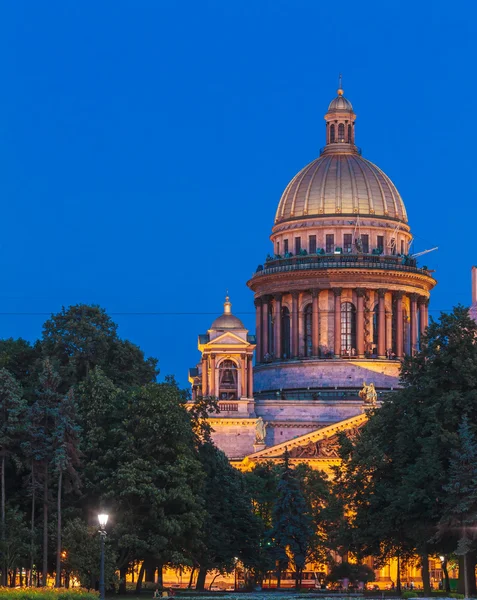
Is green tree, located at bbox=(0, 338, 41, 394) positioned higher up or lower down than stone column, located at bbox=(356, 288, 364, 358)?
lower down

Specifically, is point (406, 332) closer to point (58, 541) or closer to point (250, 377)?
point (250, 377)

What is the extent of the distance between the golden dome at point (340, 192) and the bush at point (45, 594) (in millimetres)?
98000

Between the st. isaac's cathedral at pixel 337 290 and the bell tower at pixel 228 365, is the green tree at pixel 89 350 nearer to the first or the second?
the bell tower at pixel 228 365

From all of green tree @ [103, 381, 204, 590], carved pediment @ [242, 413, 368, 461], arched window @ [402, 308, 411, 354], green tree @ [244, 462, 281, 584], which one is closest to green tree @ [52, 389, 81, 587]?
green tree @ [103, 381, 204, 590]

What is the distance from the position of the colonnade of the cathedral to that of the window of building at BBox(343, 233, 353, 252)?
3668mm

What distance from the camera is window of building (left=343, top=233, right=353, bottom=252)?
18538 cm

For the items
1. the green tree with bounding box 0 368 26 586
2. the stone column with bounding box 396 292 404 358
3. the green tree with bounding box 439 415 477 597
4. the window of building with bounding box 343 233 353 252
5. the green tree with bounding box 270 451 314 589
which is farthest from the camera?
the window of building with bounding box 343 233 353 252

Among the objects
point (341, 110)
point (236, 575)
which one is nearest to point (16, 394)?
point (236, 575)

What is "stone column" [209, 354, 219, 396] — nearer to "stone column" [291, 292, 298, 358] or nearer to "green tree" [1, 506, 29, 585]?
"stone column" [291, 292, 298, 358]

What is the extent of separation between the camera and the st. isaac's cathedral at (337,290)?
182 m

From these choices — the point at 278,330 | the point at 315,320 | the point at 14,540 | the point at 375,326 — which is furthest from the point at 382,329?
the point at 14,540

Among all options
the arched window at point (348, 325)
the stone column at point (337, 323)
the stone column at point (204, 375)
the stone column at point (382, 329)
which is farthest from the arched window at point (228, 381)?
the stone column at point (382, 329)

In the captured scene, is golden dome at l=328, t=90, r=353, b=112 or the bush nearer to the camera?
the bush

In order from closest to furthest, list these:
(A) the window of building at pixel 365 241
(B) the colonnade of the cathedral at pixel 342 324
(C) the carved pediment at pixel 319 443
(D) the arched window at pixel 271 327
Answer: (C) the carved pediment at pixel 319 443, (B) the colonnade of the cathedral at pixel 342 324, (A) the window of building at pixel 365 241, (D) the arched window at pixel 271 327
